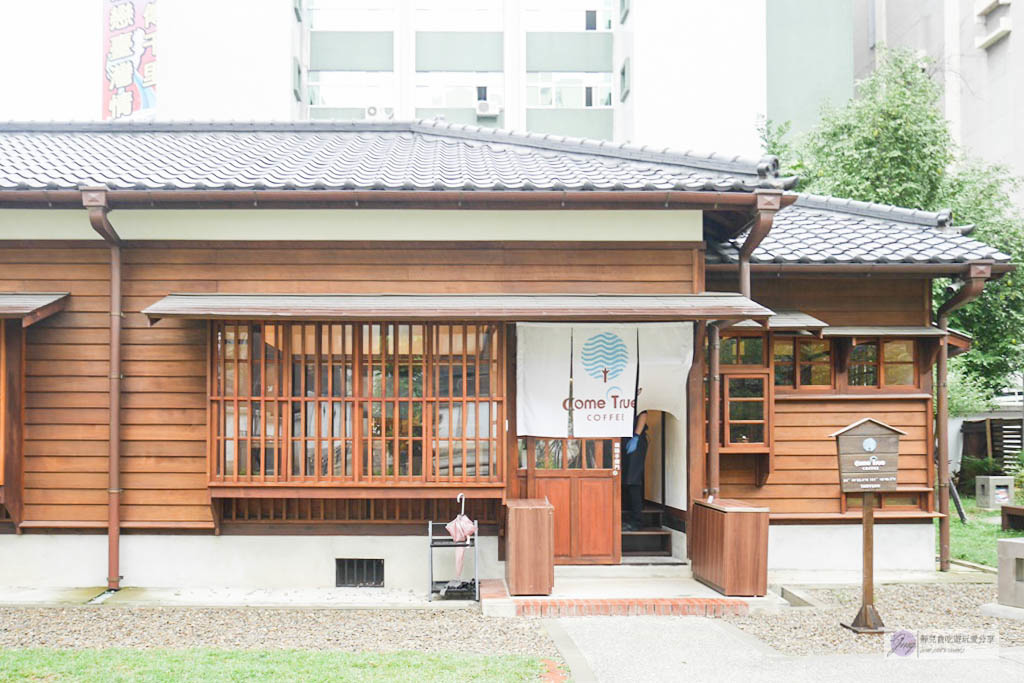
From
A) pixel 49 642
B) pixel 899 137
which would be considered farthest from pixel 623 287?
pixel 899 137

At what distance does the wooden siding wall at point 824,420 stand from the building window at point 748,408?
308mm

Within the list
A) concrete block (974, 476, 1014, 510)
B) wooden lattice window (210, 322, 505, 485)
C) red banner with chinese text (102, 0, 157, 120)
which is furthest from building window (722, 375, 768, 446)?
red banner with chinese text (102, 0, 157, 120)

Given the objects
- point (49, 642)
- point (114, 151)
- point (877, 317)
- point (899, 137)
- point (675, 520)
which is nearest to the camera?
point (49, 642)

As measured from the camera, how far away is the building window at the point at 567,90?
1359 inches

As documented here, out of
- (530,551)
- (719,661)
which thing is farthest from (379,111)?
(719,661)

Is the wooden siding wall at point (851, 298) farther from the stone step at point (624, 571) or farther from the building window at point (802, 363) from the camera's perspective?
the stone step at point (624, 571)

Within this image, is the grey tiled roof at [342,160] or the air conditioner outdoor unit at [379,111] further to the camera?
the air conditioner outdoor unit at [379,111]

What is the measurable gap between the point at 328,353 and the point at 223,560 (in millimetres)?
2546

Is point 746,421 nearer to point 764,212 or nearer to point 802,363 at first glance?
point 802,363

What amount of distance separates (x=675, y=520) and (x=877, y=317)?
3661 mm

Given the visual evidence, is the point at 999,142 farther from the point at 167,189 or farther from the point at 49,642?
the point at 49,642

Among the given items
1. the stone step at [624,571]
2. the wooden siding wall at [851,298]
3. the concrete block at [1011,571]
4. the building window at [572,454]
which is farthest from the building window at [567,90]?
the concrete block at [1011,571]

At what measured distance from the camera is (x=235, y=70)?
32688 millimetres

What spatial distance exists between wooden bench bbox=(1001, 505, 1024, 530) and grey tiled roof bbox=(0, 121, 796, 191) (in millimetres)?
8237
